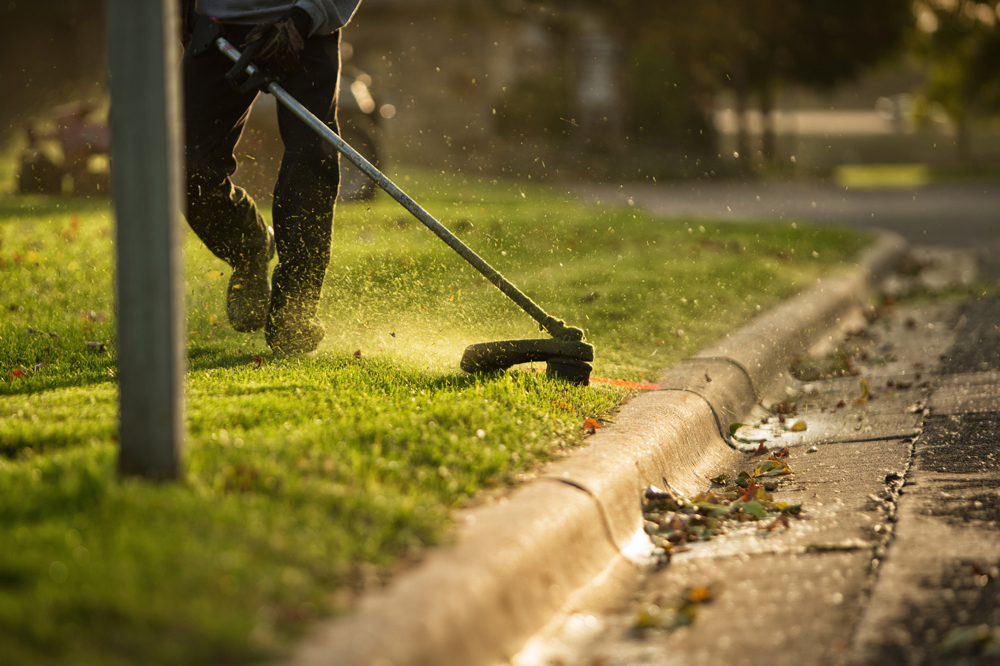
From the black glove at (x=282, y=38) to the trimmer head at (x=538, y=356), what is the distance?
1.22m

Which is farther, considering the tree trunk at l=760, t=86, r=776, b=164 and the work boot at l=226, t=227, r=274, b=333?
the tree trunk at l=760, t=86, r=776, b=164

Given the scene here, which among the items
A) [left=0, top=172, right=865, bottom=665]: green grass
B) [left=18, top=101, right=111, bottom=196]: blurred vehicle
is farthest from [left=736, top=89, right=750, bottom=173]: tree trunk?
[left=0, top=172, right=865, bottom=665]: green grass

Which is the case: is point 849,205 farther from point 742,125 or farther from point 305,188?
point 305,188

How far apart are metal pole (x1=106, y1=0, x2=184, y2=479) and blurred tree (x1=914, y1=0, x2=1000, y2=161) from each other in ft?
97.5

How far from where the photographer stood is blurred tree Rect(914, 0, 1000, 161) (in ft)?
95.5

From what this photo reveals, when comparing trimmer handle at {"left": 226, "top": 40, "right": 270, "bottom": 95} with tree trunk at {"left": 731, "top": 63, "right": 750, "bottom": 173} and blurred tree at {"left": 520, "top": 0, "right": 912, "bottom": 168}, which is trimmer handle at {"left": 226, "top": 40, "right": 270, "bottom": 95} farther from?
tree trunk at {"left": 731, "top": 63, "right": 750, "bottom": 173}

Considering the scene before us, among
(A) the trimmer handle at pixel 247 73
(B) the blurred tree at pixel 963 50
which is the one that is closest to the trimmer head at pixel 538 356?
(A) the trimmer handle at pixel 247 73

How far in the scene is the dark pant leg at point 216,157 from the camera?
3678 millimetres

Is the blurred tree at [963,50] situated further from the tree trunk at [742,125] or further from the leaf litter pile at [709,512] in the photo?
the leaf litter pile at [709,512]

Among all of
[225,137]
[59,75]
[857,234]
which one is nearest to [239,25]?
[225,137]

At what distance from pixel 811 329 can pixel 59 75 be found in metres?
21.0

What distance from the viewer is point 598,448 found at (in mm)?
2912

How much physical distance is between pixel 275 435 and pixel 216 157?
5.24ft

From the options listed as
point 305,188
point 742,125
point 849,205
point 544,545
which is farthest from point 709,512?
point 742,125
